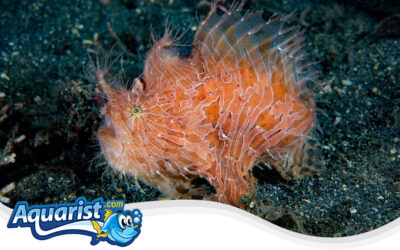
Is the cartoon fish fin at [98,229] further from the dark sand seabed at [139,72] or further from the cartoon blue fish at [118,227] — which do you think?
the dark sand seabed at [139,72]

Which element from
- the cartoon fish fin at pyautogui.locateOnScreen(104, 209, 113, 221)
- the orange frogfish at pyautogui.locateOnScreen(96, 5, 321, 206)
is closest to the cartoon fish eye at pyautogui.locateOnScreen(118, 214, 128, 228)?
the cartoon fish fin at pyautogui.locateOnScreen(104, 209, 113, 221)

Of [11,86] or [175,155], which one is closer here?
[175,155]

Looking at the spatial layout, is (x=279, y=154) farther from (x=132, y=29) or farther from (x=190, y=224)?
(x=132, y=29)

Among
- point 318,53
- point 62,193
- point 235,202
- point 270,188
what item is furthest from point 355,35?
point 62,193

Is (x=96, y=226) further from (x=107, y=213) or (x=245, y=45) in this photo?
(x=245, y=45)

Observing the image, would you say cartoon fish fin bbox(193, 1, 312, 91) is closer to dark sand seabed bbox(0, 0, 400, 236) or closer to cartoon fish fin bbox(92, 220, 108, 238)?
dark sand seabed bbox(0, 0, 400, 236)

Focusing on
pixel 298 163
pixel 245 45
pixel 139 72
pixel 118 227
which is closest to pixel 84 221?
pixel 118 227
